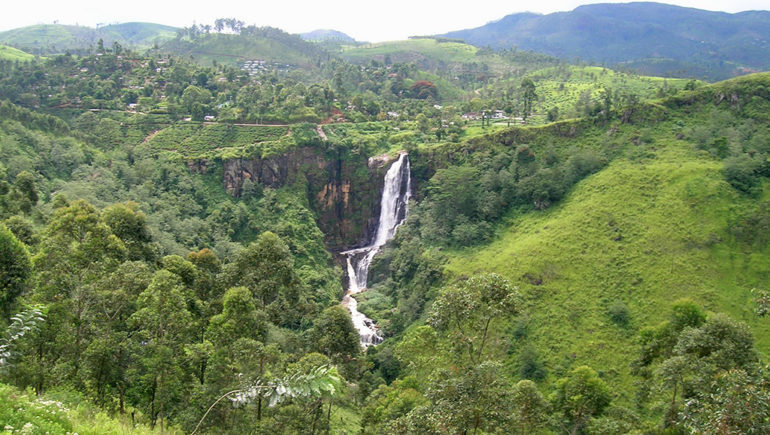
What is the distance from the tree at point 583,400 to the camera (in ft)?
68.4

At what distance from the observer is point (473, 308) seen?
12.9m

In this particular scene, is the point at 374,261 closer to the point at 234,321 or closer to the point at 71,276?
the point at 234,321

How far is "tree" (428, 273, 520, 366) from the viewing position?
1280 cm

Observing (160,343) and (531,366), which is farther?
(531,366)

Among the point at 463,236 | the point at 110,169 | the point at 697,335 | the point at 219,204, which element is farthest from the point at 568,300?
the point at 110,169

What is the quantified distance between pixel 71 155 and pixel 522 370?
137 ft

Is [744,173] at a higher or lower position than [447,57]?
lower

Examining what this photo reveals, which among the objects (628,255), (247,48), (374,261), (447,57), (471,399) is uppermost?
(447,57)

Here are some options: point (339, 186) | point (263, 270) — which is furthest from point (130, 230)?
point (339, 186)

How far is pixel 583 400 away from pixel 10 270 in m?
23.1

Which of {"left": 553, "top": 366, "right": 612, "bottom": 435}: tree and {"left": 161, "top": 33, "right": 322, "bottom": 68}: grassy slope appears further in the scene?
{"left": 161, "top": 33, "right": 322, "bottom": 68}: grassy slope

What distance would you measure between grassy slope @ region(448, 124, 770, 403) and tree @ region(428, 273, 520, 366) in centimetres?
1800

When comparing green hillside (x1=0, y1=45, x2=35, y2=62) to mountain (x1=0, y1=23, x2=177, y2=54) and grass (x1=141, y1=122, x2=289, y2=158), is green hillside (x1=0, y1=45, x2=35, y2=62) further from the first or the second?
mountain (x1=0, y1=23, x2=177, y2=54)

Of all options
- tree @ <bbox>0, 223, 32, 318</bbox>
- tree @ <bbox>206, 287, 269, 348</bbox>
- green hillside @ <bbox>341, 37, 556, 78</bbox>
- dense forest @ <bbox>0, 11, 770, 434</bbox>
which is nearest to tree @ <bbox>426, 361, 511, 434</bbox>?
dense forest @ <bbox>0, 11, 770, 434</bbox>
